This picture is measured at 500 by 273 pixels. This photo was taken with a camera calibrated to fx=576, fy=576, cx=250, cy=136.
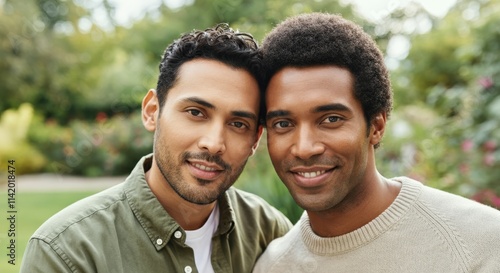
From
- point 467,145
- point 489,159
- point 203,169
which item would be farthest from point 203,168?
point 467,145

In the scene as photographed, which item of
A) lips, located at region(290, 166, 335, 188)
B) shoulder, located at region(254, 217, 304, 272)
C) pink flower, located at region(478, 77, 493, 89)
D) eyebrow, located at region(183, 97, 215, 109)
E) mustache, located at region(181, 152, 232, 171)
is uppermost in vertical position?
pink flower, located at region(478, 77, 493, 89)

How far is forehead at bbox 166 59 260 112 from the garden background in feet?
3.21

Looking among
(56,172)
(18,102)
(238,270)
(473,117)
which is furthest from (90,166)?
(238,270)

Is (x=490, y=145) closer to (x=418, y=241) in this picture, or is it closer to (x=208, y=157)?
(x=418, y=241)

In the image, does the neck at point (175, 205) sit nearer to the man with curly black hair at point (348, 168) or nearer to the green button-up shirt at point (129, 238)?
the green button-up shirt at point (129, 238)

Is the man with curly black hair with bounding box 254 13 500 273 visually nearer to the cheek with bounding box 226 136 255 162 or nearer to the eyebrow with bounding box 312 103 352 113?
the eyebrow with bounding box 312 103 352 113

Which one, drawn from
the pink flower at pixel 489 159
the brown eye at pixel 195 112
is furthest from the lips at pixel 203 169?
the pink flower at pixel 489 159

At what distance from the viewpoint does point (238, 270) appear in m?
3.07

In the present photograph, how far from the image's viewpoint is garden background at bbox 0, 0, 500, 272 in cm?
638

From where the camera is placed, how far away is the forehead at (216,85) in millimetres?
2758

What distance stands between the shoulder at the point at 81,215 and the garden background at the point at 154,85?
1559 mm

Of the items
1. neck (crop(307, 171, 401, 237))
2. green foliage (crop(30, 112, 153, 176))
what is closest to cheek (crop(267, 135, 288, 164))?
neck (crop(307, 171, 401, 237))

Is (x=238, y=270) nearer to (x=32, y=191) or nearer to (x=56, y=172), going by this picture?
(x=32, y=191)

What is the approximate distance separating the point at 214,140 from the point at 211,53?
47 centimetres
